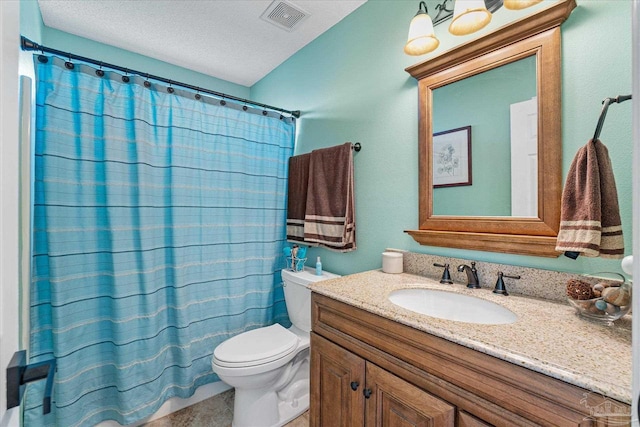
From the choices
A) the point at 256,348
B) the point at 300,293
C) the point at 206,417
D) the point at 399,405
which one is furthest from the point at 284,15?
the point at 206,417

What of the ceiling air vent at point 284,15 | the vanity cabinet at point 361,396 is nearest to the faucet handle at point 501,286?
the vanity cabinet at point 361,396

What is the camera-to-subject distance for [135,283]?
158cm

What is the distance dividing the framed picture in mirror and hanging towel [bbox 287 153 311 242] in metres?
0.91

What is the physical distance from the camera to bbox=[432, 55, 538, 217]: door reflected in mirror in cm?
108

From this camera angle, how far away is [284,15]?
1786 mm

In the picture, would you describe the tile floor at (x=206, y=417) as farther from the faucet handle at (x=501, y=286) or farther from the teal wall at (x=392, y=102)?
the faucet handle at (x=501, y=286)

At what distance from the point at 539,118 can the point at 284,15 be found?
1.56 m

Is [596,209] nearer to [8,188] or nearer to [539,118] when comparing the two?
[539,118]

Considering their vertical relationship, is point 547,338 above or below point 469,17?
below

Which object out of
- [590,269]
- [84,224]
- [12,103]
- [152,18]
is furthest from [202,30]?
[590,269]

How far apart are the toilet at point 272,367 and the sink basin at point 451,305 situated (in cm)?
68

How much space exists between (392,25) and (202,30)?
1.29m

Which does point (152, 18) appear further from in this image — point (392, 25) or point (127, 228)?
point (392, 25)

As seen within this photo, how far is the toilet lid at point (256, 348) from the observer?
1431 millimetres
